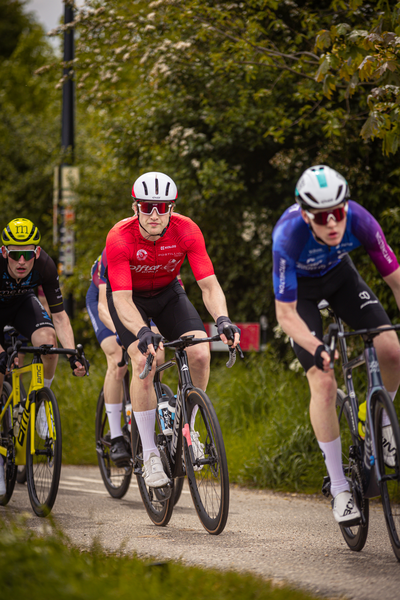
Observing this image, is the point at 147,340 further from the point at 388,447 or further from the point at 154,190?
the point at 388,447

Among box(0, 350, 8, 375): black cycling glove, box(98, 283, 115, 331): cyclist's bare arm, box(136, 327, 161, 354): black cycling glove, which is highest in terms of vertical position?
box(98, 283, 115, 331): cyclist's bare arm

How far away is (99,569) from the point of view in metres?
3.10

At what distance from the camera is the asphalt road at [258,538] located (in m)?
3.69

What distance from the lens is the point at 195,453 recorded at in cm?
473

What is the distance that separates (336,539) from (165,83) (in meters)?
7.23

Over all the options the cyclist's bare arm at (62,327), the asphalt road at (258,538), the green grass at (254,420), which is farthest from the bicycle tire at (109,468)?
the green grass at (254,420)

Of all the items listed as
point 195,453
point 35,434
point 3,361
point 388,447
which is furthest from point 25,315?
point 388,447

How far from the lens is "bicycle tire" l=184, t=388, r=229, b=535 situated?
447 cm

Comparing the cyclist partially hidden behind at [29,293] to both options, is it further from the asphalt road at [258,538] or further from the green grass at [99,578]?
the green grass at [99,578]

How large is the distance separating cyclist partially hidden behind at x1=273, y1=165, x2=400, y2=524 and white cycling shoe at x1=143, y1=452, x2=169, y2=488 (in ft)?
4.22

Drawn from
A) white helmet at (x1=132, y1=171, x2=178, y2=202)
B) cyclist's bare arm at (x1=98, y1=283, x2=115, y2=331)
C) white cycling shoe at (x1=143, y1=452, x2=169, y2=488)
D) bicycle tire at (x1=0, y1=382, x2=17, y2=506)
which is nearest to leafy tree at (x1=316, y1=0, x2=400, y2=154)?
white helmet at (x1=132, y1=171, x2=178, y2=202)

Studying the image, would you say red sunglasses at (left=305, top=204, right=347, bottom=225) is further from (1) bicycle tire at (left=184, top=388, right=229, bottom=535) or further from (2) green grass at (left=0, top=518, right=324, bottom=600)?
(2) green grass at (left=0, top=518, right=324, bottom=600)

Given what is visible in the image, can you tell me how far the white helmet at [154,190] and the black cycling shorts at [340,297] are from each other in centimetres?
125

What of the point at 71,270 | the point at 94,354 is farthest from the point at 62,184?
the point at 94,354
